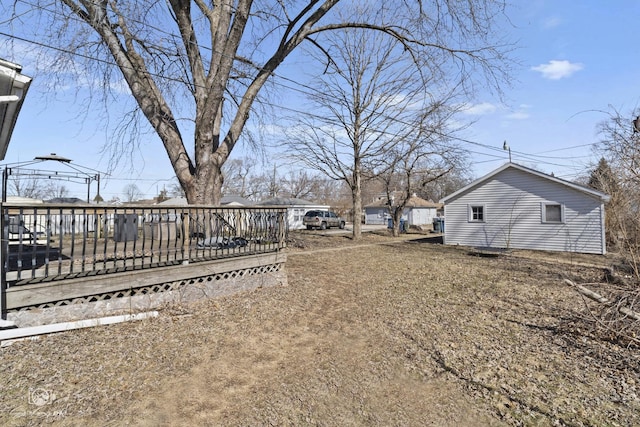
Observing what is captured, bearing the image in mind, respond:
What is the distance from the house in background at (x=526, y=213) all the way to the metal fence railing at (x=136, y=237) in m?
11.7

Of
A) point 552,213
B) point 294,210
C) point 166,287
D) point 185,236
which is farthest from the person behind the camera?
point 294,210

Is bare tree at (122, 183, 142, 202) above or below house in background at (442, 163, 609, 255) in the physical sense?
above

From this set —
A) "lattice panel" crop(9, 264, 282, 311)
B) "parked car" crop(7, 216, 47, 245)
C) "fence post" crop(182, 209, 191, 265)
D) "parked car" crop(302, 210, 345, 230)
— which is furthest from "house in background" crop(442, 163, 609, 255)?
"parked car" crop(7, 216, 47, 245)

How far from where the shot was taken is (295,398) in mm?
3031

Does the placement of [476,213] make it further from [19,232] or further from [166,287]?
[19,232]

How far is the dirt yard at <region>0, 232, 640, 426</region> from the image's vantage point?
2.78 metres

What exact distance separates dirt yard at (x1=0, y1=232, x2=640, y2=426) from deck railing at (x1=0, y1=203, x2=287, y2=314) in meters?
0.83

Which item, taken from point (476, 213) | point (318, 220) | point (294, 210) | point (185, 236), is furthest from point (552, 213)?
point (294, 210)

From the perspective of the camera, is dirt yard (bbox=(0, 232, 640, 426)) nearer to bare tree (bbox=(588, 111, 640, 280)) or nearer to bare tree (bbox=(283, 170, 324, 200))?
bare tree (bbox=(588, 111, 640, 280))

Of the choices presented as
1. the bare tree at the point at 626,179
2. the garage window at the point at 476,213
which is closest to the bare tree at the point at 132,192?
the garage window at the point at 476,213

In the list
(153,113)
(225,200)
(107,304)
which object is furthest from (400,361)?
(225,200)

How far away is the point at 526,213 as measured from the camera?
14531 mm

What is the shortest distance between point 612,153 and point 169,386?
7883 mm

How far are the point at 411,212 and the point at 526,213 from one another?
2472cm
